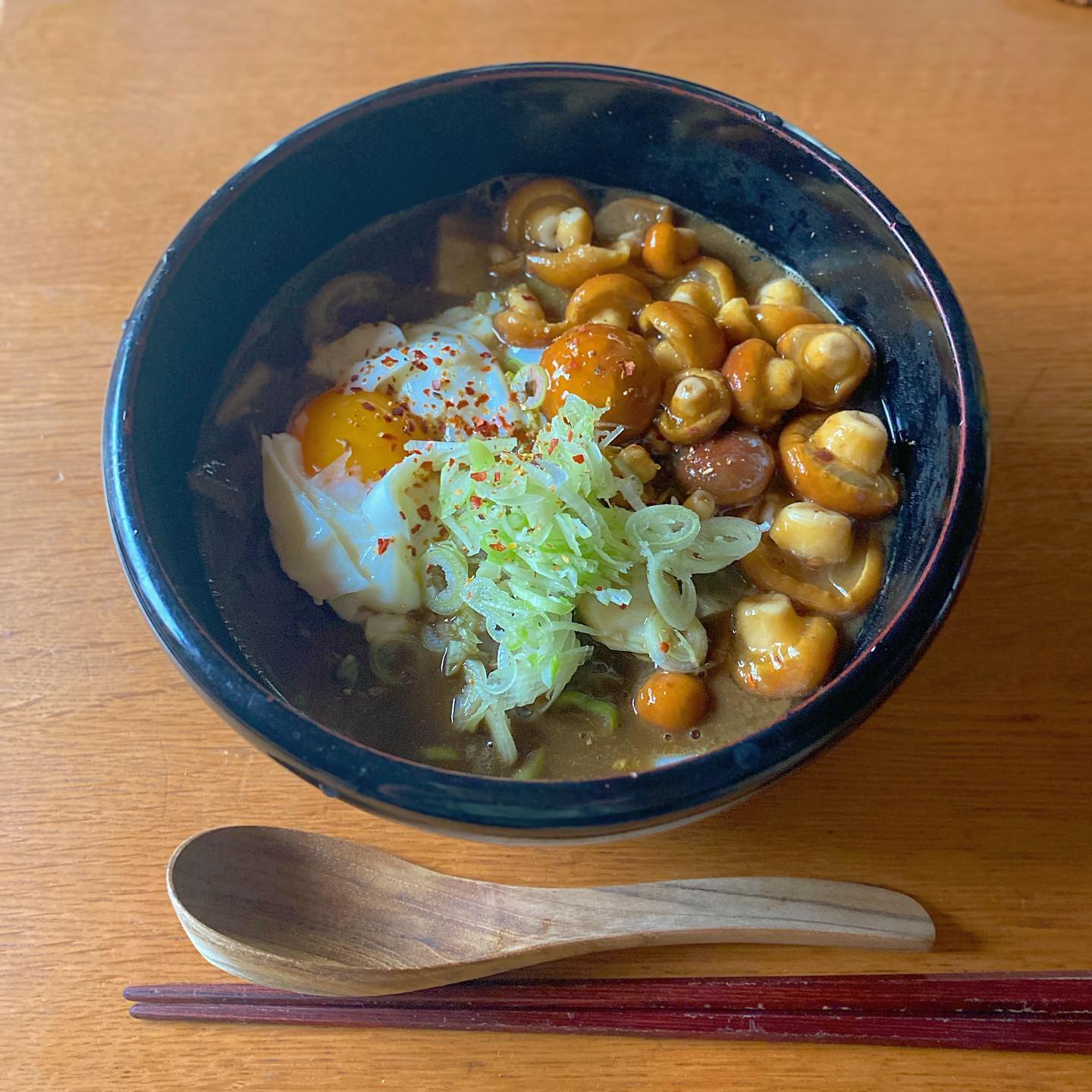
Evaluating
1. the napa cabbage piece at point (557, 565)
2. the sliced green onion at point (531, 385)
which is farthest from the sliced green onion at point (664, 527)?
the sliced green onion at point (531, 385)

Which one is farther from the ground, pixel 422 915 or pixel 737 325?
pixel 737 325

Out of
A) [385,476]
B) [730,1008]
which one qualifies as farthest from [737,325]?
[730,1008]

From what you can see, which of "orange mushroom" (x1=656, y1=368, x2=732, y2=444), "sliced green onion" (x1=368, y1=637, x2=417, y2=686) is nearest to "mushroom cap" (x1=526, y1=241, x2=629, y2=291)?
"orange mushroom" (x1=656, y1=368, x2=732, y2=444)

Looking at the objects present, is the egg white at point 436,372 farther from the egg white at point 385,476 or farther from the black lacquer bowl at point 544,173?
the black lacquer bowl at point 544,173

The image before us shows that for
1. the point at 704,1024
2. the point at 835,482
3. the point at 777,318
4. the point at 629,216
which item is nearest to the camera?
the point at 704,1024

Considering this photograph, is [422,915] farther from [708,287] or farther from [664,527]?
[708,287]

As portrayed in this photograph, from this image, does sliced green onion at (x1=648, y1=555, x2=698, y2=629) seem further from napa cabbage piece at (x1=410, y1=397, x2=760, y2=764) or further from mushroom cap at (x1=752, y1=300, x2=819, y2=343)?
mushroom cap at (x1=752, y1=300, x2=819, y2=343)

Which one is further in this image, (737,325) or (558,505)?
(737,325)
